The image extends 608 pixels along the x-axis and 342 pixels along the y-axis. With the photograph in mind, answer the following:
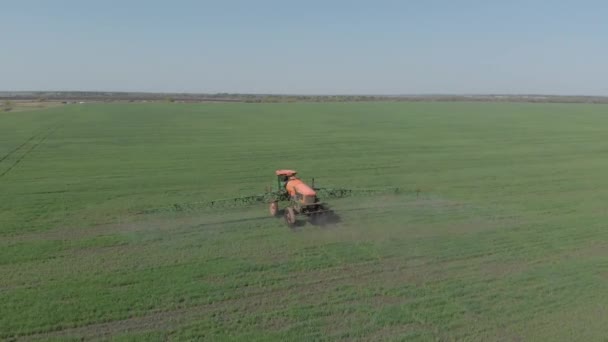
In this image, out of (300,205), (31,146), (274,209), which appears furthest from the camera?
(31,146)

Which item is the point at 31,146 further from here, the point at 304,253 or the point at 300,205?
the point at 304,253

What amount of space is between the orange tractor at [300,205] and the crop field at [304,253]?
49 centimetres

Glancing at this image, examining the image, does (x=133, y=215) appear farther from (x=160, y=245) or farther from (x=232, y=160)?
(x=232, y=160)

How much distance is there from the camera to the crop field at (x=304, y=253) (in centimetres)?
946

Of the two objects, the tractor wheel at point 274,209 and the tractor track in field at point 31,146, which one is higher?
the tractor track in field at point 31,146

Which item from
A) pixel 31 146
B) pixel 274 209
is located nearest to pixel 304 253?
pixel 274 209

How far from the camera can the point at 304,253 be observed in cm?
1312

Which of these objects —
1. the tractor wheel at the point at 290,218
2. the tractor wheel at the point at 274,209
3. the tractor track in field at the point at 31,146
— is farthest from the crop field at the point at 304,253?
A: the tractor wheel at the point at 274,209

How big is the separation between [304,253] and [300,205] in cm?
286

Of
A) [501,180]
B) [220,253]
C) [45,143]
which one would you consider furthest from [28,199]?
[501,180]

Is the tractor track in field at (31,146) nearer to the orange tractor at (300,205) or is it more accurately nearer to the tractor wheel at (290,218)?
the orange tractor at (300,205)

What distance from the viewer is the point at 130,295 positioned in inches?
410

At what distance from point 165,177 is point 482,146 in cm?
2449

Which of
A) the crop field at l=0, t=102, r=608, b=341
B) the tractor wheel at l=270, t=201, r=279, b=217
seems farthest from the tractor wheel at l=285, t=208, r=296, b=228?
the tractor wheel at l=270, t=201, r=279, b=217
